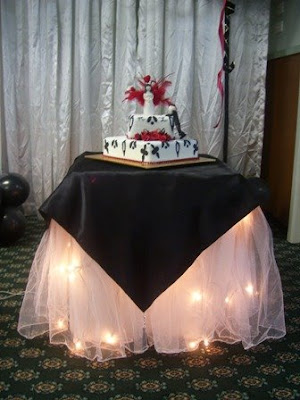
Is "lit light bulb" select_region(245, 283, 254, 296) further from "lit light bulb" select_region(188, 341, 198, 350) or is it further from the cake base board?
the cake base board

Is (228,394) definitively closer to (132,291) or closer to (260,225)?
(132,291)

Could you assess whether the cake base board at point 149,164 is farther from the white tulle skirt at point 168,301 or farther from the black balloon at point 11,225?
the black balloon at point 11,225

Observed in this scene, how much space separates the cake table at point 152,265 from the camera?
5.17 feet

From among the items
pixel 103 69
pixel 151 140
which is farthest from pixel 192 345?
pixel 103 69

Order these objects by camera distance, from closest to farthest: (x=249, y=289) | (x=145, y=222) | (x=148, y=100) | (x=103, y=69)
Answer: (x=145, y=222) → (x=249, y=289) → (x=148, y=100) → (x=103, y=69)

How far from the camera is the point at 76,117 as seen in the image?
3.43 m

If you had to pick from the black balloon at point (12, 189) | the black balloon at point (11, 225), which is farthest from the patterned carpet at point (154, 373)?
the black balloon at point (12, 189)

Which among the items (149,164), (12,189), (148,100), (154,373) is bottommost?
(154,373)

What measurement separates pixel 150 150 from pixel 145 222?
0.35 meters

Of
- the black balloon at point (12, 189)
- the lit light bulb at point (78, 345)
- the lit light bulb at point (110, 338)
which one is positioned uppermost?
the black balloon at point (12, 189)

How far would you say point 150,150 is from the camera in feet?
5.68

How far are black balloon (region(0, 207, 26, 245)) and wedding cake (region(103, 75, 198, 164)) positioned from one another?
1.27 metres

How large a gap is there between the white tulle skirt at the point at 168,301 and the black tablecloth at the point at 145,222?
0.29 feet

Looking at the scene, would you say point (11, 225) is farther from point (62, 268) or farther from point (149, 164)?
point (149, 164)
